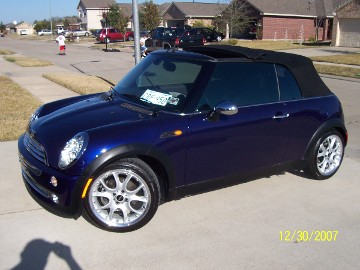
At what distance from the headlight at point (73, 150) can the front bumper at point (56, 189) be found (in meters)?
0.10

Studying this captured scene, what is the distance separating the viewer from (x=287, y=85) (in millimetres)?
4484

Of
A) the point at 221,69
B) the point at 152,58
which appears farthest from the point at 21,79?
the point at 221,69

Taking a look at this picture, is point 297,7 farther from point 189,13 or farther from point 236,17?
point 189,13

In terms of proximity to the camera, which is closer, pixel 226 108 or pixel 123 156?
pixel 123 156

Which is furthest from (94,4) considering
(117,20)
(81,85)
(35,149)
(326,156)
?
(35,149)

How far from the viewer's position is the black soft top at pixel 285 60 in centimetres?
→ 429

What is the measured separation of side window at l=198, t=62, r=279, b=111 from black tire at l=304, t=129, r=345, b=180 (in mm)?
924

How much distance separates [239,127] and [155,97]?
35.5 inches

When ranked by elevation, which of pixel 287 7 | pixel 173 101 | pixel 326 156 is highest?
pixel 287 7

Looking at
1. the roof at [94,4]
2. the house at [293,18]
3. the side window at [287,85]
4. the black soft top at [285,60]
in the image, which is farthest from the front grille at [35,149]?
the roof at [94,4]

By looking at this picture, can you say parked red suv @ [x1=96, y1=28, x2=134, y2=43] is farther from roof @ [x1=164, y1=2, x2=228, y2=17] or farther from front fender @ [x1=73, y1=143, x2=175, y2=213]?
front fender @ [x1=73, y1=143, x2=175, y2=213]

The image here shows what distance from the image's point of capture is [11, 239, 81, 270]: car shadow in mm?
3066

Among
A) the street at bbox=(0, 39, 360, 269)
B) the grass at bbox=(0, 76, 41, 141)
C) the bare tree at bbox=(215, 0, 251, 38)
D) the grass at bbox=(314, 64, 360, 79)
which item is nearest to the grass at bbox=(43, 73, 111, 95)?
the grass at bbox=(0, 76, 41, 141)

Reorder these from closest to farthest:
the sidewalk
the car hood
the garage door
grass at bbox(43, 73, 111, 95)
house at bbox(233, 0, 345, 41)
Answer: the car hood → the sidewalk → grass at bbox(43, 73, 111, 95) → the garage door → house at bbox(233, 0, 345, 41)
